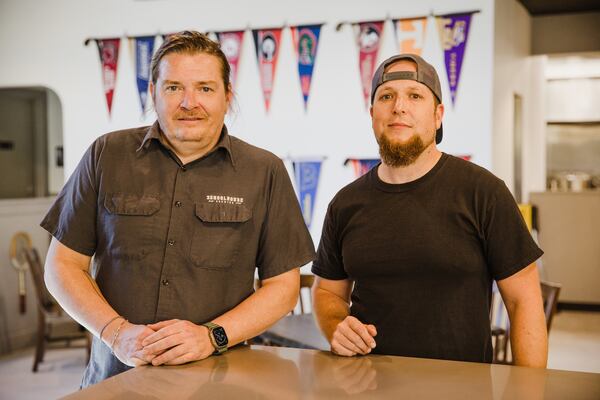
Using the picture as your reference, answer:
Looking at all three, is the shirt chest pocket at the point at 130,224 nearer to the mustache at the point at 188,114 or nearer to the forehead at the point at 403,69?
the mustache at the point at 188,114

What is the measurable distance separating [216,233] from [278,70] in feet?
11.5

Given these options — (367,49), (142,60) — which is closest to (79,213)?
(367,49)

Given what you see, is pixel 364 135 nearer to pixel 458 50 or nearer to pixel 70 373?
pixel 458 50

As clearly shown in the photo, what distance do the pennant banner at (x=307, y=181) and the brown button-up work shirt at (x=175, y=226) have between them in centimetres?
320

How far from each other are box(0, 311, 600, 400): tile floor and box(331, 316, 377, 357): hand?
3.55 metres

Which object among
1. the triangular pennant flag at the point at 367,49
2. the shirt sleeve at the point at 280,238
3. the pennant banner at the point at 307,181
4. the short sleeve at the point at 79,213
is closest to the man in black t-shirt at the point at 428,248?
the shirt sleeve at the point at 280,238

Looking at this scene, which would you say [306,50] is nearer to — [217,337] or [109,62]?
[109,62]

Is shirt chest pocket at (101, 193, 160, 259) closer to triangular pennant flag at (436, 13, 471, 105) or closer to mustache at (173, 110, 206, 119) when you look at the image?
mustache at (173, 110, 206, 119)

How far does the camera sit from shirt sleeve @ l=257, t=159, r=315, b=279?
1.88 m

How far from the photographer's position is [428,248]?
1.84 meters

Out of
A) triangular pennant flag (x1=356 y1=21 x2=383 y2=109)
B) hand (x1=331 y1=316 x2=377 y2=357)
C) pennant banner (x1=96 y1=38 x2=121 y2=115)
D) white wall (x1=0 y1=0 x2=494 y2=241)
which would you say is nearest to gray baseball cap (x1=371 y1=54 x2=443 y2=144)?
hand (x1=331 y1=316 x2=377 y2=357)

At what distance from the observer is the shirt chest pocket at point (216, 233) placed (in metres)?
1.82

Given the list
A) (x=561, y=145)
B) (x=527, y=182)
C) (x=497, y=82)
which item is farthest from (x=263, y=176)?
(x=561, y=145)

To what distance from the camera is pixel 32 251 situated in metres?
5.49
